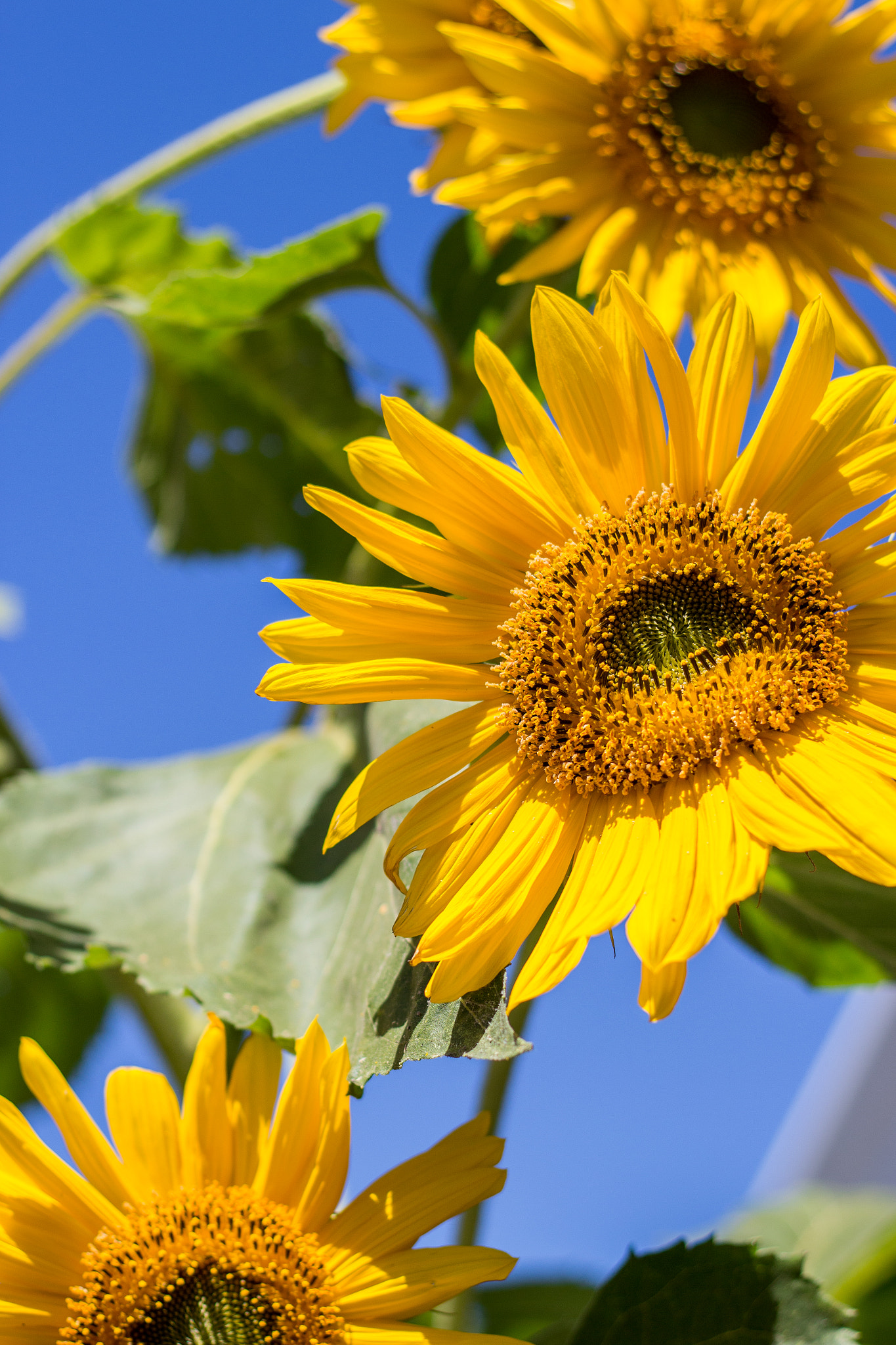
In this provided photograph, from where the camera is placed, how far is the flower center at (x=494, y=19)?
69cm

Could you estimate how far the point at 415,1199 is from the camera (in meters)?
0.49

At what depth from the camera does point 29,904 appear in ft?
2.33

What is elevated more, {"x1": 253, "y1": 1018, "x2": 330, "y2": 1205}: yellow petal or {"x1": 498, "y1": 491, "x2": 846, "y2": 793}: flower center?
{"x1": 498, "y1": 491, "x2": 846, "y2": 793}: flower center

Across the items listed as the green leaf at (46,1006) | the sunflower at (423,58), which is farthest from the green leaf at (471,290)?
the green leaf at (46,1006)

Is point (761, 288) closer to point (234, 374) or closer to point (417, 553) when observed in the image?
point (417, 553)

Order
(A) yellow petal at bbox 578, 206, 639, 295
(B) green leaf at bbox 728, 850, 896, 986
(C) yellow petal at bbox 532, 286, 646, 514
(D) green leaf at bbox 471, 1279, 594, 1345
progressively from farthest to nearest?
(D) green leaf at bbox 471, 1279, 594, 1345, (B) green leaf at bbox 728, 850, 896, 986, (A) yellow petal at bbox 578, 206, 639, 295, (C) yellow petal at bbox 532, 286, 646, 514

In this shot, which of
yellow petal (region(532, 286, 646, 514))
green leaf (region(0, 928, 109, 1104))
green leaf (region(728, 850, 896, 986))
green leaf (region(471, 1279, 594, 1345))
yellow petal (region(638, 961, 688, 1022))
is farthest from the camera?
green leaf (region(0, 928, 109, 1104))

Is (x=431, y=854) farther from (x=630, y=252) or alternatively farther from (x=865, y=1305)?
(x=865, y=1305)

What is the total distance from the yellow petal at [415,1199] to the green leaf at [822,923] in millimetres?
238

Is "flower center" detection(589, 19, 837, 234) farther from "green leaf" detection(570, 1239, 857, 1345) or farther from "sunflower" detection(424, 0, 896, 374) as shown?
"green leaf" detection(570, 1239, 857, 1345)

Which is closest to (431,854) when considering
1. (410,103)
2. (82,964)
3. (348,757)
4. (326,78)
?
(82,964)

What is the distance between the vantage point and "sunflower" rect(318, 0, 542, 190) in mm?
685

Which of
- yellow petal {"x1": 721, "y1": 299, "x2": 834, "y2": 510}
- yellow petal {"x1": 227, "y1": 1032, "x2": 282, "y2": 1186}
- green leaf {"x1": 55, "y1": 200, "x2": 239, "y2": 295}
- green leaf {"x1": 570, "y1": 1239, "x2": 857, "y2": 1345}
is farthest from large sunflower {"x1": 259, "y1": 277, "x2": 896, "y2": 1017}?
green leaf {"x1": 55, "y1": 200, "x2": 239, "y2": 295}

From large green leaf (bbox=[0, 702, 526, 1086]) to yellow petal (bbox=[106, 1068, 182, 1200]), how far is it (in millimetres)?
44
